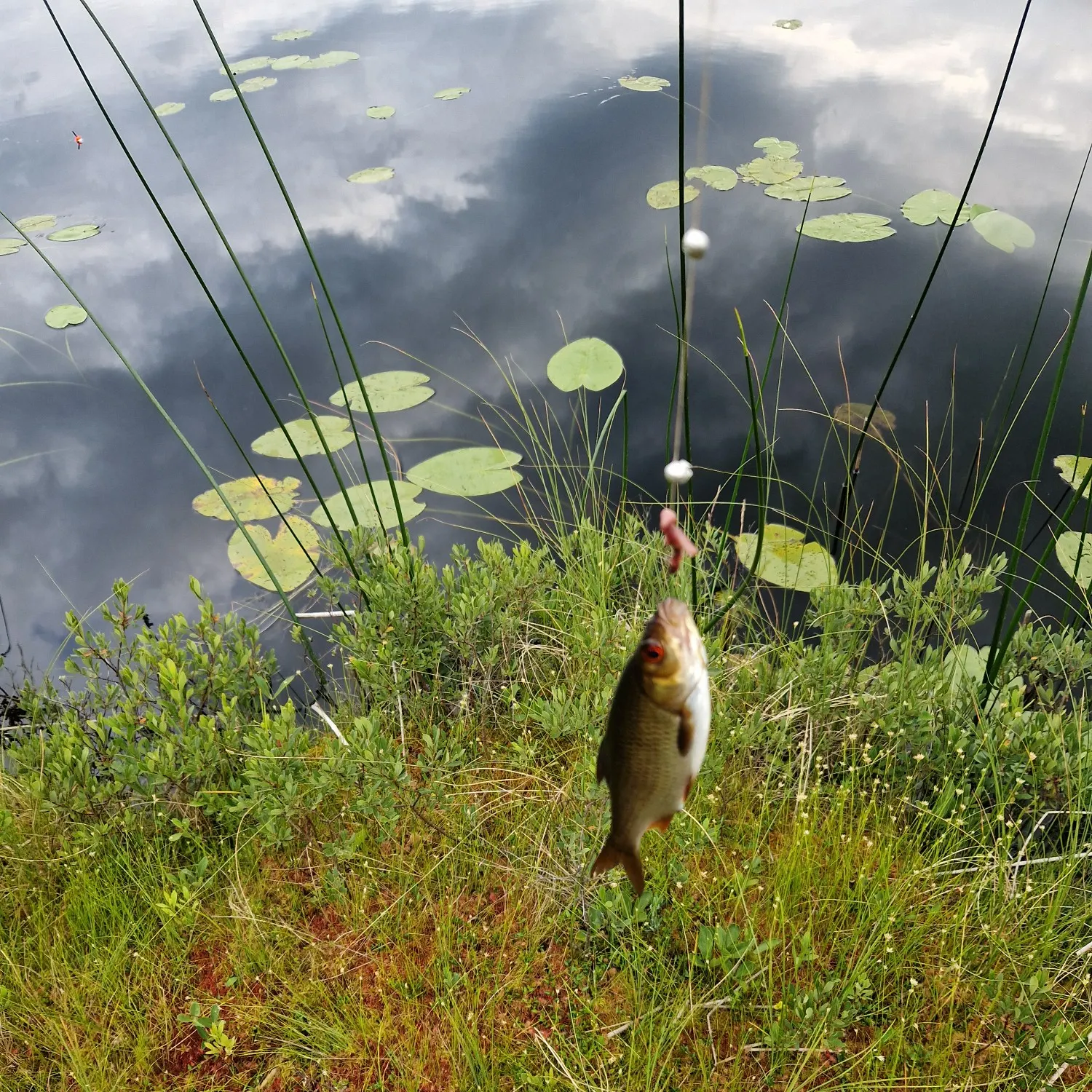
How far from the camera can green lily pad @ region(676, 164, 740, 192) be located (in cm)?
516

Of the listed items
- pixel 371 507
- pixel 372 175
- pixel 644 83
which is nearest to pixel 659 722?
pixel 371 507

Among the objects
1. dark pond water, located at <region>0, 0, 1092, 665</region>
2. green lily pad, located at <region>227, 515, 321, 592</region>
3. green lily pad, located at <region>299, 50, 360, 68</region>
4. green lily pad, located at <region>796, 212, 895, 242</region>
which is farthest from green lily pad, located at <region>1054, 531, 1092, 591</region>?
green lily pad, located at <region>299, 50, 360, 68</region>

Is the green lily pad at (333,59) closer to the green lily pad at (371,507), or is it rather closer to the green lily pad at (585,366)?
the green lily pad at (585,366)

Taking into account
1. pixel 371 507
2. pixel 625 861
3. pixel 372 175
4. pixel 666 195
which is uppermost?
pixel 372 175

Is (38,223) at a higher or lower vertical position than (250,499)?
higher

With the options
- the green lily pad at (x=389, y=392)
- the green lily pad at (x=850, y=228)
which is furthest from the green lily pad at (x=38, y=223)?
the green lily pad at (x=850, y=228)

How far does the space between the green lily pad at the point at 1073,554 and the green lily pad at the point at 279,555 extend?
2.99 meters

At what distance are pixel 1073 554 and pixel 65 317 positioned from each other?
226 inches

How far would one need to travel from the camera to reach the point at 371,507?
3.44 metres

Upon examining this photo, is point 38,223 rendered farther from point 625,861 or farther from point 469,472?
point 625,861

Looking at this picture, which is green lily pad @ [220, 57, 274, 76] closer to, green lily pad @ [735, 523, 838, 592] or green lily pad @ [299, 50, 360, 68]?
green lily pad @ [299, 50, 360, 68]

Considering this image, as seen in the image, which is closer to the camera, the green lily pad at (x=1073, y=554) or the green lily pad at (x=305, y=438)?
the green lily pad at (x=1073, y=554)

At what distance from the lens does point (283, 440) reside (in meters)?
3.92

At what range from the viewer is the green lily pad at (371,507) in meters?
3.37
